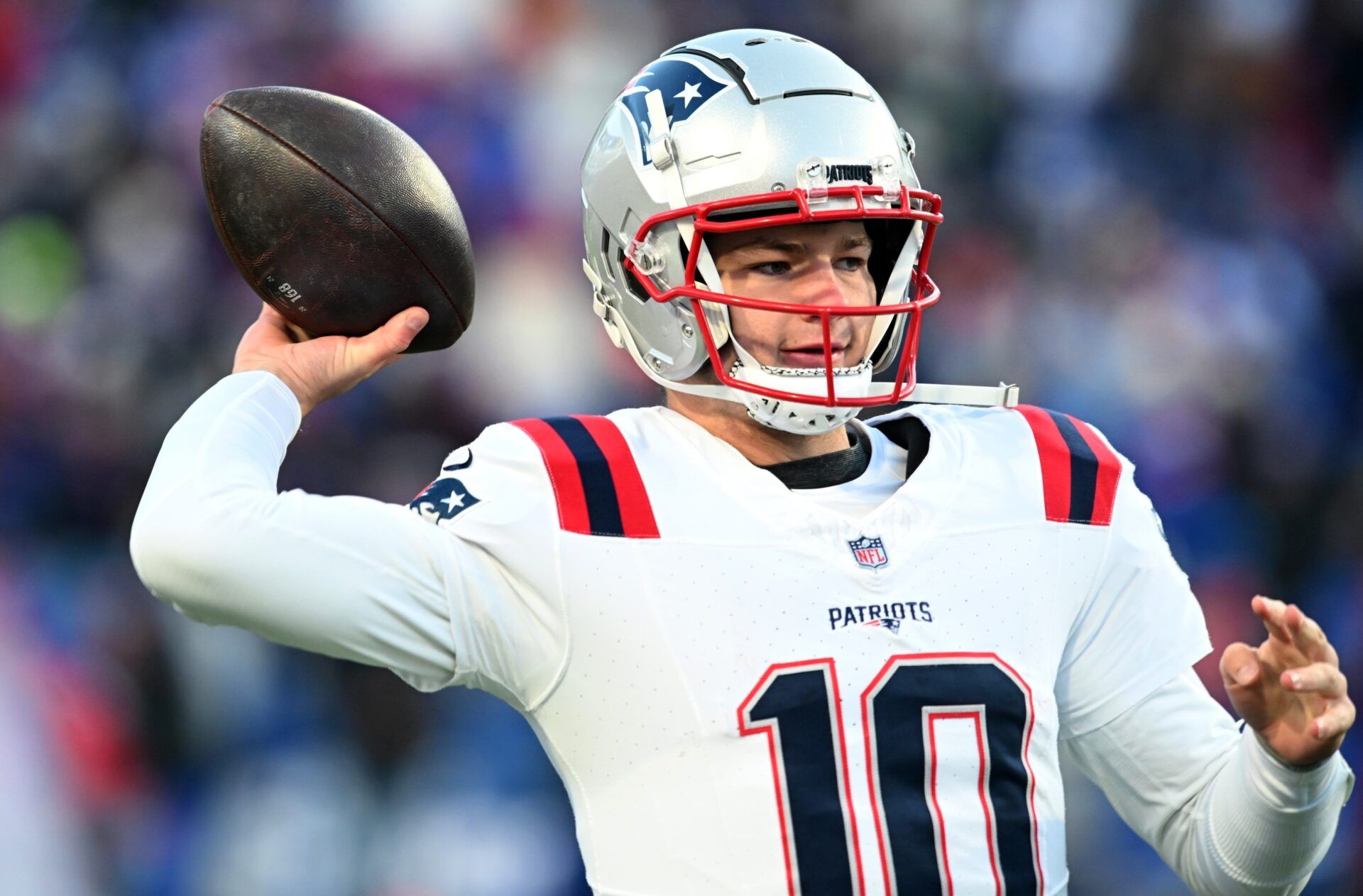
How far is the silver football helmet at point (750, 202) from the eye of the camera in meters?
2.00

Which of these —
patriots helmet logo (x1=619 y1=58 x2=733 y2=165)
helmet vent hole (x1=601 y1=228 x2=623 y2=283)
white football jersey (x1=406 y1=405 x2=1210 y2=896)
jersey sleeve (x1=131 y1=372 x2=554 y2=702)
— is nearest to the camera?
jersey sleeve (x1=131 y1=372 x2=554 y2=702)

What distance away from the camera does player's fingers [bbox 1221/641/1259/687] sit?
70.9 inches

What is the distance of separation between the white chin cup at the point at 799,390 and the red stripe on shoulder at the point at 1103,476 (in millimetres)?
337

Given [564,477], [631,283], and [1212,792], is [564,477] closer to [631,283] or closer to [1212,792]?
[631,283]

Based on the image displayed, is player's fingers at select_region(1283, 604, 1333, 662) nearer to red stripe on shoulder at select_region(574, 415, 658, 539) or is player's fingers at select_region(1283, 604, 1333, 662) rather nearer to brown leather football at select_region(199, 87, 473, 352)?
red stripe on shoulder at select_region(574, 415, 658, 539)

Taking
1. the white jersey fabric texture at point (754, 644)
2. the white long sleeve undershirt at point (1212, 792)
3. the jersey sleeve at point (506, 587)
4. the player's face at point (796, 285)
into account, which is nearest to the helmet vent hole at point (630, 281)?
the player's face at point (796, 285)

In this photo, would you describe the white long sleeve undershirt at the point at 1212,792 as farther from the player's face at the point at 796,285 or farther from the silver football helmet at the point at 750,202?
the player's face at the point at 796,285

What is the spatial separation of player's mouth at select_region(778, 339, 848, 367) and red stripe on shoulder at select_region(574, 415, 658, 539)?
238 mm

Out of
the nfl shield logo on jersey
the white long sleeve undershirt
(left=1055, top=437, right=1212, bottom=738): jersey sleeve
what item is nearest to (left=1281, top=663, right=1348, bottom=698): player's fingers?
the white long sleeve undershirt

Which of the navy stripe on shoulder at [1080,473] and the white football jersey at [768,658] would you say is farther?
the navy stripe on shoulder at [1080,473]

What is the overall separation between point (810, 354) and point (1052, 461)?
354 mm

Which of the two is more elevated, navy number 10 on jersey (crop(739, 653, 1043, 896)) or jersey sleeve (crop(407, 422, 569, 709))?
jersey sleeve (crop(407, 422, 569, 709))

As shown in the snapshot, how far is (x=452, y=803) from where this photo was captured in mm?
4168

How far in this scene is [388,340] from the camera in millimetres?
1974
